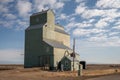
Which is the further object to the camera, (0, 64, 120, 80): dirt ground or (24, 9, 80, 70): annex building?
(24, 9, 80, 70): annex building

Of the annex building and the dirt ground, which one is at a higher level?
the annex building

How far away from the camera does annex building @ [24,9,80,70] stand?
5303 cm


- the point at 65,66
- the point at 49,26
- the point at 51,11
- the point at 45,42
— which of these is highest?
the point at 51,11

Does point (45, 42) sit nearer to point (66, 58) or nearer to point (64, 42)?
point (66, 58)

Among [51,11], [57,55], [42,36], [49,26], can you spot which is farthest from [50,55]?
[51,11]

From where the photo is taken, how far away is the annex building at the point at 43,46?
174 feet

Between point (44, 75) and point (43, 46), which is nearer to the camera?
point (44, 75)

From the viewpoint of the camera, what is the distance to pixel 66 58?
52125 millimetres

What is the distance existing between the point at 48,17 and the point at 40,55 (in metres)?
11.1

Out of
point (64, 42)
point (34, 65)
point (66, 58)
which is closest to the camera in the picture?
point (66, 58)

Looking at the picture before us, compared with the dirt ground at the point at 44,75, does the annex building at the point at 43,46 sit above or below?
above

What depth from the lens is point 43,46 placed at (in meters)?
54.3

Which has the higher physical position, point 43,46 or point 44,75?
point 43,46

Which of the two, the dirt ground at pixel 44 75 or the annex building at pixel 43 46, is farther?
the annex building at pixel 43 46
